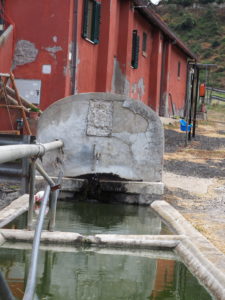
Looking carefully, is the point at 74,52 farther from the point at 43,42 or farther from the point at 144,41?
the point at 144,41

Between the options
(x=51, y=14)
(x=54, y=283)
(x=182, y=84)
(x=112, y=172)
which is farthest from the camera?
(x=182, y=84)

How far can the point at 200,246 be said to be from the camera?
5.20 metres

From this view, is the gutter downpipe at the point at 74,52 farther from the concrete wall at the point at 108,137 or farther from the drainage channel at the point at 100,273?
the drainage channel at the point at 100,273

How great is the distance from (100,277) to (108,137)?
12.4 ft

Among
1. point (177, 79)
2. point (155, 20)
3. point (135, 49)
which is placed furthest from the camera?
point (177, 79)

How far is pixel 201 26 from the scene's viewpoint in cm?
7406

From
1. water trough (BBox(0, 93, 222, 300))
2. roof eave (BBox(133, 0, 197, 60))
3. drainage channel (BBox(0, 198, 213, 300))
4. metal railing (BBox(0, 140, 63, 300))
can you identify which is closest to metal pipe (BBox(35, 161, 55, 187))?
metal railing (BBox(0, 140, 63, 300))

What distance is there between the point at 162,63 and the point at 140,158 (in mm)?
18397

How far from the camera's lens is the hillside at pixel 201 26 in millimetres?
67312

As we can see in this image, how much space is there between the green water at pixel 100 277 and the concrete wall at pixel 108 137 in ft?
9.81

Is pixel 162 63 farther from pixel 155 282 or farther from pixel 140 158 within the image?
pixel 155 282

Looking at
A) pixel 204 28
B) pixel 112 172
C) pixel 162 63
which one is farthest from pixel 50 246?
pixel 204 28

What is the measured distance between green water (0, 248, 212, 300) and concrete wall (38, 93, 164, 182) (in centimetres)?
299

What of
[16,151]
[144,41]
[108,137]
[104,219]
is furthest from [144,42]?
[16,151]
